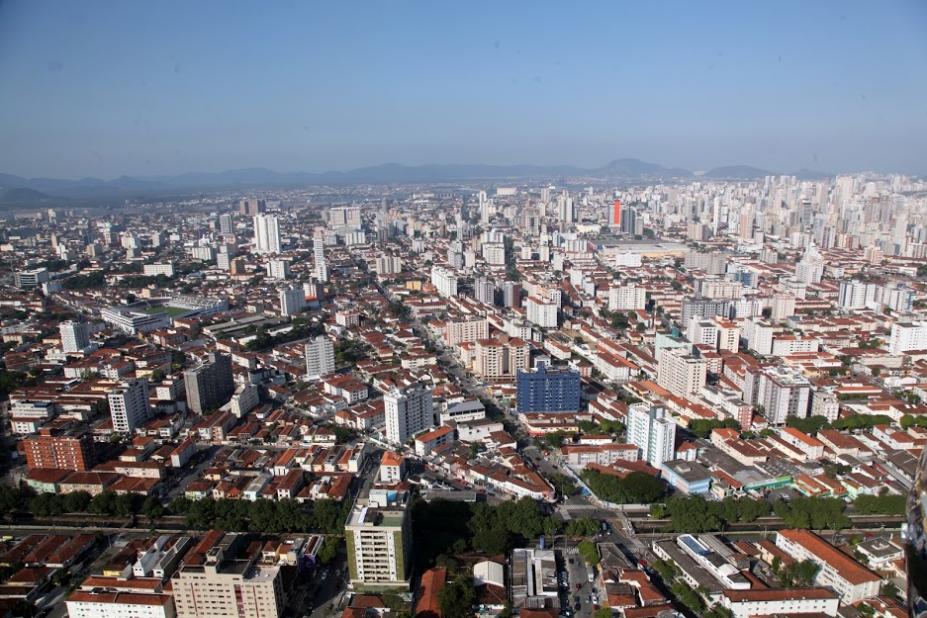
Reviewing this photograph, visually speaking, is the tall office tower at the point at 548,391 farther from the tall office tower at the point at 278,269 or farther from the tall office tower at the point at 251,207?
the tall office tower at the point at 251,207

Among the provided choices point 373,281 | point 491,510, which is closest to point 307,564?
point 491,510

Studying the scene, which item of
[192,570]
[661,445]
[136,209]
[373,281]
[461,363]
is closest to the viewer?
[192,570]

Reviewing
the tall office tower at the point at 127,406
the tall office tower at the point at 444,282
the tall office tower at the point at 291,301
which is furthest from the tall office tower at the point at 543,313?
the tall office tower at the point at 127,406

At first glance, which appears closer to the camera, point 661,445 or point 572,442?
point 661,445

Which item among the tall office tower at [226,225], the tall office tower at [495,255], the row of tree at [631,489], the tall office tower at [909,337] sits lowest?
the row of tree at [631,489]

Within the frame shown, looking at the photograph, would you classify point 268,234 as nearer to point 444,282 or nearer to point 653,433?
point 444,282

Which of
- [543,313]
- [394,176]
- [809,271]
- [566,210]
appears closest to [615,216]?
[566,210]

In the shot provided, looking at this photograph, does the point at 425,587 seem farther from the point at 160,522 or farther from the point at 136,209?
the point at 136,209
